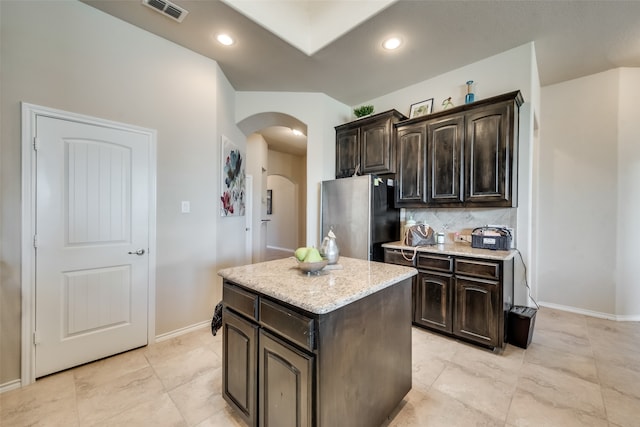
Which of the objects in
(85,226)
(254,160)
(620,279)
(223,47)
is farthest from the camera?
(254,160)

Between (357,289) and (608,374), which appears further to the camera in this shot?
(608,374)

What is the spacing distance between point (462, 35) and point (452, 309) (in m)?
2.62

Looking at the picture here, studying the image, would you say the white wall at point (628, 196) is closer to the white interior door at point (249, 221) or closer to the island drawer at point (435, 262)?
the island drawer at point (435, 262)

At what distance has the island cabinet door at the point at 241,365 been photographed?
4.48ft

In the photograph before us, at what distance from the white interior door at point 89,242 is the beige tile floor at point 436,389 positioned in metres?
0.24

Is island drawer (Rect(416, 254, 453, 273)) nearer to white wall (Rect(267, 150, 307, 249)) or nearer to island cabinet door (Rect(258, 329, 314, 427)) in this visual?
island cabinet door (Rect(258, 329, 314, 427))

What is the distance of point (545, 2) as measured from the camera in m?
2.06

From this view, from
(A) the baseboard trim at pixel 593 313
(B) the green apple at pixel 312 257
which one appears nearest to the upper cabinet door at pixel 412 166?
(B) the green apple at pixel 312 257

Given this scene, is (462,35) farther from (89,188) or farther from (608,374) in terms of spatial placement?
(89,188)

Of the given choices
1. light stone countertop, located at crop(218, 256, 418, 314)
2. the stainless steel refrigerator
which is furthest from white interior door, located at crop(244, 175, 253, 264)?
light stone countertop, located at crop(218, 256, 418, 314)

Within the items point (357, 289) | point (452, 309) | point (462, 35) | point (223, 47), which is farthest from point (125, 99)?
point (452, 309)

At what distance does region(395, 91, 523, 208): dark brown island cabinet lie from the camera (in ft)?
8.04

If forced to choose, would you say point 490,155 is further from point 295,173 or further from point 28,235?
point 295,173

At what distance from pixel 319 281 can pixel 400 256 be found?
174cm
